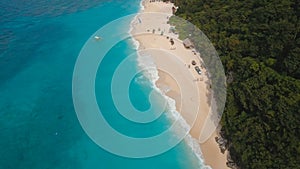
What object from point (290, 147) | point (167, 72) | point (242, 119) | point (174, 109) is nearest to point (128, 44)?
point (167, 72)

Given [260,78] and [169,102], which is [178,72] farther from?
[260,78]

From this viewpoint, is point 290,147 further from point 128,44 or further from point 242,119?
point 128,44

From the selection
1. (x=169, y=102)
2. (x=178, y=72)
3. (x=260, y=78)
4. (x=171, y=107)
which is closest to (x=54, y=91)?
(x=169, y=102)

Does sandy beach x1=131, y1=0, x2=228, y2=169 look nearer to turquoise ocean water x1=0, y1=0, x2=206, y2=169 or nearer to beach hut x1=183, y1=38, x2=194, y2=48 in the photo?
beach hut x1=183, y1=38, x2=194, y2=48

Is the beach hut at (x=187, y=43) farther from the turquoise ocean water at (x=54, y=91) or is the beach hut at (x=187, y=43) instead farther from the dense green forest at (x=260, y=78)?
the turquoise ocean water at (x=54, y=91)

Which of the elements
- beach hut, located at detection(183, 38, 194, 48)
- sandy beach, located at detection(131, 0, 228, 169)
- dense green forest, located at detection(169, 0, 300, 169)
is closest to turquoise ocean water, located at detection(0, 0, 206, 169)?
sandy beach, located at detection(131, 0, 228, 169)
